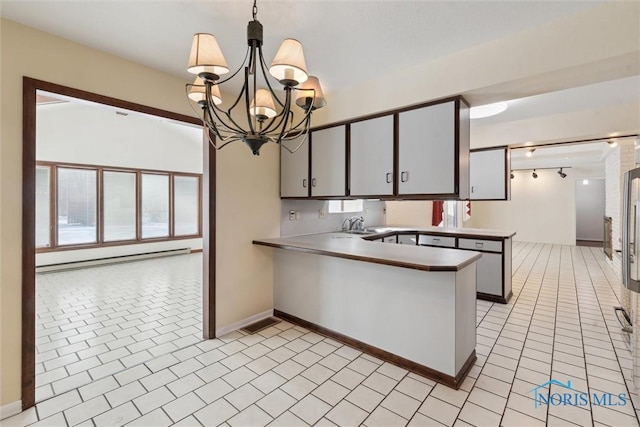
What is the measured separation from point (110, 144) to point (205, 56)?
252 inches

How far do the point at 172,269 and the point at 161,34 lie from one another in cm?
492

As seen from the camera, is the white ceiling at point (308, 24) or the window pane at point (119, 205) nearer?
the white ceiling at point (308, 24)

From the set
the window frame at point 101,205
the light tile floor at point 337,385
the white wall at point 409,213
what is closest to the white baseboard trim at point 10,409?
the light tile floor at point 337,385

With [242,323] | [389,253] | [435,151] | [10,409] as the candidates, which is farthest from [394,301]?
[10,409]

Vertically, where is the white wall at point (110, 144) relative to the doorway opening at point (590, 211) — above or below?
above

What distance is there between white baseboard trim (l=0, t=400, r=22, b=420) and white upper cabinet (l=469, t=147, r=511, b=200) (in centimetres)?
520

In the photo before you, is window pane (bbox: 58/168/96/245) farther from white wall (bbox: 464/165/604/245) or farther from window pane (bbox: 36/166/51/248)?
white wall (bbox: 464/165/604/245)

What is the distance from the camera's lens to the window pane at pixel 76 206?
580cm

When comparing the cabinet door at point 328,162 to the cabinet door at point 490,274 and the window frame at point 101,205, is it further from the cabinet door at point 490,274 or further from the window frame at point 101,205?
the window frame at point 101,205

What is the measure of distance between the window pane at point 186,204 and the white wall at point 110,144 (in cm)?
28

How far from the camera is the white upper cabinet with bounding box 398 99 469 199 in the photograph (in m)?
2.28

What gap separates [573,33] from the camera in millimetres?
1790

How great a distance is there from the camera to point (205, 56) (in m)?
1.36

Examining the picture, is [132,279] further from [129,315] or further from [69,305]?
[129,315]
